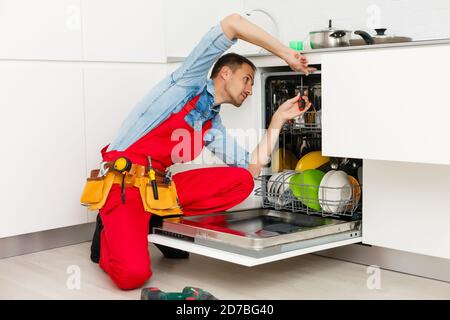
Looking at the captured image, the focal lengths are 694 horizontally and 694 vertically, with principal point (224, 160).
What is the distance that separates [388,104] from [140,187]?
93 centimetres

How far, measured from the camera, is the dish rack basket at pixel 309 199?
8.26 ft

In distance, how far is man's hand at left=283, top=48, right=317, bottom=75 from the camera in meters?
2.38

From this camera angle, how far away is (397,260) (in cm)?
250

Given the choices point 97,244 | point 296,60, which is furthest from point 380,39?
point 97,244

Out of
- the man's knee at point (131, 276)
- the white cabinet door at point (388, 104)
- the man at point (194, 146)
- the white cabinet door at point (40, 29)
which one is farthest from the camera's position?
the white cabinet door at point (40, 29)

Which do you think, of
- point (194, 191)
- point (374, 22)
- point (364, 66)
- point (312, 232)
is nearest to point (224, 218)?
point (194, 191)

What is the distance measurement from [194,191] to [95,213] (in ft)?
2.01

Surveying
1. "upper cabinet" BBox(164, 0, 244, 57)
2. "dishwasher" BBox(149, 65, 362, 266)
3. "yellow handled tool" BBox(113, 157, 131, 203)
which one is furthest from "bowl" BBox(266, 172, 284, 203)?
"upper cabinet" BBox(164, 0, 244, 57)

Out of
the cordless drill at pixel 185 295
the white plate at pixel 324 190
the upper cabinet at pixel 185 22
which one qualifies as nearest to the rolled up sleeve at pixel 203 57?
the white plate at pixel 324 190

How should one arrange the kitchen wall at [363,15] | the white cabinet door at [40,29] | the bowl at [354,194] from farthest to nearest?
the kitchen wall at [363,15] → the white cabinet door at [40,29] → the bowl at [354,194]

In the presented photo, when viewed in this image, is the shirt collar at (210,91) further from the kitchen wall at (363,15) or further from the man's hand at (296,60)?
the kitchen wall at (363,15)

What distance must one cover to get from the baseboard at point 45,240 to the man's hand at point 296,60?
4.12 feet

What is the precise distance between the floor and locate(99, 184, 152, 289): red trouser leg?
5 cm
